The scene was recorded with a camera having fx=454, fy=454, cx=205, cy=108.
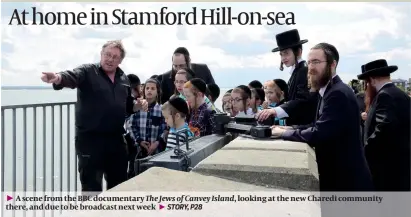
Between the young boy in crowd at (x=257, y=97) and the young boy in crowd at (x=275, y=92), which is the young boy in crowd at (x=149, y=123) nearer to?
the young boy in crowd at (x=275, y=92)

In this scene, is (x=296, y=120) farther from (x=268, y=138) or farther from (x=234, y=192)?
(x=234, y=192)

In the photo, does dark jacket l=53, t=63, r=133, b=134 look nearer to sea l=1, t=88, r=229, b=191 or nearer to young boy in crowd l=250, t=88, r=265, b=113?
sea l=1, t=88, r=229, b=191

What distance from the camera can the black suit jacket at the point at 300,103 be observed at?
4035 millimetres

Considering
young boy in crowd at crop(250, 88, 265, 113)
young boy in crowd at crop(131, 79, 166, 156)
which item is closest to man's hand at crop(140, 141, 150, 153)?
young boy in crowd at crop(131, 79, 166, 156)

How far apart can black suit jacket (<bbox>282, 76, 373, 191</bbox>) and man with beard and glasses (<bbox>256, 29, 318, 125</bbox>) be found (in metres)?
0.59

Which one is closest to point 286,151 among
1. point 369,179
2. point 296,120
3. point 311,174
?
point 311,174

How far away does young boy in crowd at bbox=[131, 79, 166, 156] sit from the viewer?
5754 millimetres

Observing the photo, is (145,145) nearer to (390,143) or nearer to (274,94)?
(274,94)

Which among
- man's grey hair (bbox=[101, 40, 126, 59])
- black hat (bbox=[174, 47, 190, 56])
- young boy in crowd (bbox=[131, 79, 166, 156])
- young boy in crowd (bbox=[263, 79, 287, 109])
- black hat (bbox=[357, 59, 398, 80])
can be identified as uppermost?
black hat (bbox=[174, 47, 190, 56])

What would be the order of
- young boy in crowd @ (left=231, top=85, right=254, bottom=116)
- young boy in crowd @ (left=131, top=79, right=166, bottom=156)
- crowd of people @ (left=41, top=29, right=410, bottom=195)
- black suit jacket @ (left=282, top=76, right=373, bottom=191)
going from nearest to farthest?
black suit jacket @ (left=282, top=76, right=373, bottom=191) < crowd of people @ (left=41, top=29, right=410, bottom=195) < young boy in crowd @ (left=131, top=79, right=166, bottom=156) < young boy in crowd @ (left=231, top=85, right=254, bottom=116)

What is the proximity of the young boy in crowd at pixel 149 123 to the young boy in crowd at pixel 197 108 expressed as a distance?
777mm

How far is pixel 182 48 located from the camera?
643 centimetres

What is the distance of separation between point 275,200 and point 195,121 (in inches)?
127

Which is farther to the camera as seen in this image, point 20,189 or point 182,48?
point 182,48
